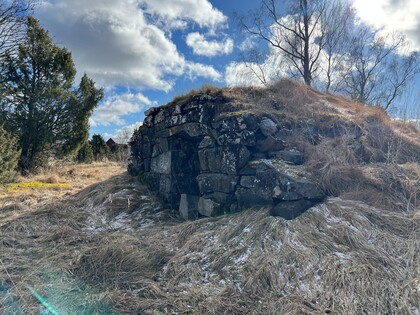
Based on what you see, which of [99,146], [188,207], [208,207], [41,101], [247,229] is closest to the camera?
[247,229]

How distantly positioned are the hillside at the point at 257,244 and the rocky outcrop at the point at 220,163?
13 centimetres

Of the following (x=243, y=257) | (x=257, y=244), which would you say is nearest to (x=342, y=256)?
(x=257, y=244)

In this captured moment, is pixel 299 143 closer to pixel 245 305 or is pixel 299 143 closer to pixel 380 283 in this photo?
pixel 380 283

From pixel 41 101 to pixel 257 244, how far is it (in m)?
12.2

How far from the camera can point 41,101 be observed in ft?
41.2

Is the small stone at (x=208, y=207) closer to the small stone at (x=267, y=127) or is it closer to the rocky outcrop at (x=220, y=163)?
the rocky outcrop at (x=220, y=163)

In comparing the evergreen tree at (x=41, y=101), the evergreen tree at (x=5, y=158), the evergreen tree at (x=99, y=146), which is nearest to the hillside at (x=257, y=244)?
the evergreen tree at (x=5, y=158)

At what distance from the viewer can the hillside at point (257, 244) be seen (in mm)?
3023

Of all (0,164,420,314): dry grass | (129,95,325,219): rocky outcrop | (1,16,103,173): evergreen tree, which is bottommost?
(0,164,420,314): dry grass

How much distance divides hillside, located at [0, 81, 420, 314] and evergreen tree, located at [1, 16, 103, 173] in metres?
7.18

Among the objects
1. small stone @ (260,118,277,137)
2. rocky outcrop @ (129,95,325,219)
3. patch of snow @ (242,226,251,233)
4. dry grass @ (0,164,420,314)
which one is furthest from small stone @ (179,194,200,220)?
small stone @ (260,118,277,137)

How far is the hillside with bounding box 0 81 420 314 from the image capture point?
3.02 metres

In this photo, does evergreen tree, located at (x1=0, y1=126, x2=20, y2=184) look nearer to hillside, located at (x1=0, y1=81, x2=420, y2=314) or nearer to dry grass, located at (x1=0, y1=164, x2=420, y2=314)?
hillside, located at (x1=0, y1=81, x2=420, y2=314)

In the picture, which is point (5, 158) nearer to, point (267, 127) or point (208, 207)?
point (208, 207)
